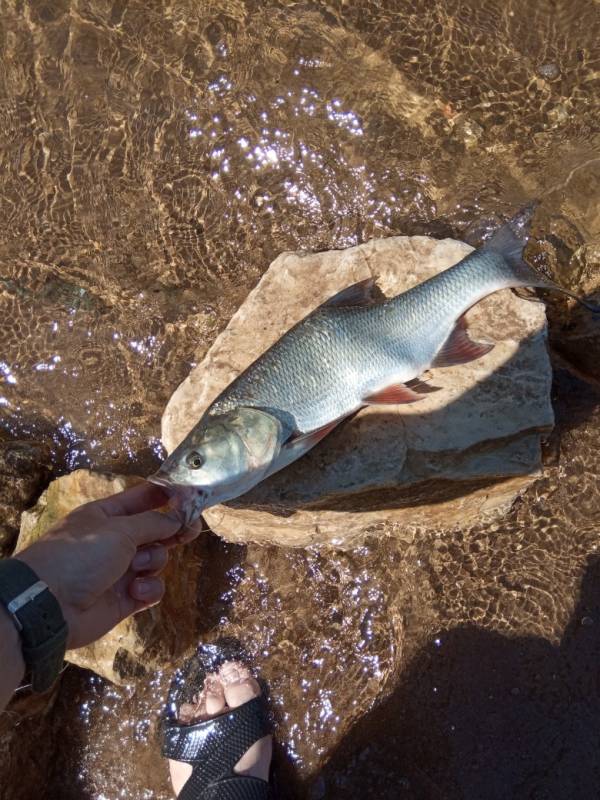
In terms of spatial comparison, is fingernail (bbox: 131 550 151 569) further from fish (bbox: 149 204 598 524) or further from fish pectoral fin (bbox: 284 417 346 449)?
fish pectoral fin (bbox: 284 417 346 449)

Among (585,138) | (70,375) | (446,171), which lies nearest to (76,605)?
(70,375)

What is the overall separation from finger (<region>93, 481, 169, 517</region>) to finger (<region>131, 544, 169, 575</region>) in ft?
0.67

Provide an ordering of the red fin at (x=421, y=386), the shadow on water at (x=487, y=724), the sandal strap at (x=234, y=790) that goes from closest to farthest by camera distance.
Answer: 1. the red fin at (x=421, y=386)
2. the shadow on water at (x=487, y=724)
3. the sandal strap at (x=234, y=790)

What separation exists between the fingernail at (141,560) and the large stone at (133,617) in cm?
108

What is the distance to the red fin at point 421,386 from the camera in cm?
399

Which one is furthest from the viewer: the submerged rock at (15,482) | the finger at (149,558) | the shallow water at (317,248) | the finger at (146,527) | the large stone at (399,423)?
the submerged rock at (15,482)

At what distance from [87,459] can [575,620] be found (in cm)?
376

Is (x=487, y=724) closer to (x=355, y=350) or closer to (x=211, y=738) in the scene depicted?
(x=211, y=738)

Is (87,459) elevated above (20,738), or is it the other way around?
(87,459)

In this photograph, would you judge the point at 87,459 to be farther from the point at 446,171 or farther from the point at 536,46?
the point at 536,46

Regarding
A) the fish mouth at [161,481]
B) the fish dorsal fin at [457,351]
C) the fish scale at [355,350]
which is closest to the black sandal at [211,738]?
the fish mouth at [161,481]

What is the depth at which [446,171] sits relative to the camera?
533 cm

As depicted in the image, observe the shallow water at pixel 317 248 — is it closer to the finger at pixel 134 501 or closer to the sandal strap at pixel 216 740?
the sandal strap at pixel 216 740

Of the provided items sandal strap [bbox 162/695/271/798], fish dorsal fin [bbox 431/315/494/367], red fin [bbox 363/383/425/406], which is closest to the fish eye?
red fin [bbox 363/383/425/406]
